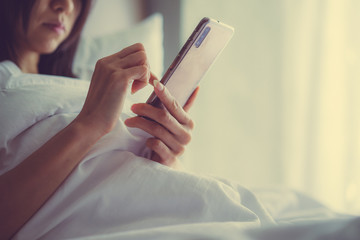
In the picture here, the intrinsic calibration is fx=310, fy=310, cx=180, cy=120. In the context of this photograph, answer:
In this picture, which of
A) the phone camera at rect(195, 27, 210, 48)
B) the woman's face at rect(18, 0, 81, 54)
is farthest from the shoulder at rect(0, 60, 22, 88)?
the phone camera at rect(195, 27, 210, 48)

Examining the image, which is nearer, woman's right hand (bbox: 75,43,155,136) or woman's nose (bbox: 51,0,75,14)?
woman's right hand (bbox: 75,43,155,136)

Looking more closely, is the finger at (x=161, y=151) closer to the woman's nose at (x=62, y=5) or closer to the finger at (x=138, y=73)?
the finger at (x=138, y=73)

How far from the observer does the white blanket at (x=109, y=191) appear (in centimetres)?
48

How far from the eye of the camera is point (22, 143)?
0.54 meters

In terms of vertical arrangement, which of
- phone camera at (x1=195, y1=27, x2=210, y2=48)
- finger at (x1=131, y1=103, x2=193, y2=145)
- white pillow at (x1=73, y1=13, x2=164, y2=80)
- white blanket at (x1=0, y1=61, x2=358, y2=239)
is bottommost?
white blanket at (x1=0, y1=61, x2=358, y2=239)

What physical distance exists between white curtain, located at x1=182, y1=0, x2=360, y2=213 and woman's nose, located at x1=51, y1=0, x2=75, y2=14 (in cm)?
68

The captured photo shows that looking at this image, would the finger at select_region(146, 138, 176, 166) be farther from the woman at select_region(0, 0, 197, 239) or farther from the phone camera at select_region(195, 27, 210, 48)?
the phone camera at select_region(195, 27, 210, 48)

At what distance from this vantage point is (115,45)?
103cm

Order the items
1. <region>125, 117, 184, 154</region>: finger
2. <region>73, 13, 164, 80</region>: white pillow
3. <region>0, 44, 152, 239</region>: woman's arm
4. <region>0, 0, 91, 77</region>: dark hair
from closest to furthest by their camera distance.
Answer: <region>0, 44, 152, 239</region>: woman's arm, <region>125, 117, 184, 154</region>: finger, <region>0, 0, 91, 77</region>: dark hair, <region>73, 13, 164, 80</region>: white pillow

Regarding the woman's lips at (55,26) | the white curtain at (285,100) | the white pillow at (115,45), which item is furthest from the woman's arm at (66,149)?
the white curtain at (285,100)

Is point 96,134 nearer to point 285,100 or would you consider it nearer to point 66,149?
point 66,149

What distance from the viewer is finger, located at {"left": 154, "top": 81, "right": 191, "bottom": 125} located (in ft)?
1.77

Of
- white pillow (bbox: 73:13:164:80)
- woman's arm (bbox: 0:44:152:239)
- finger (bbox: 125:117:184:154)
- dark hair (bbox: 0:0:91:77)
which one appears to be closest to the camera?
woman's arm (bbox: 0:44:152:239)

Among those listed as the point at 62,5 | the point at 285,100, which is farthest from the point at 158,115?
the point at 285,100
